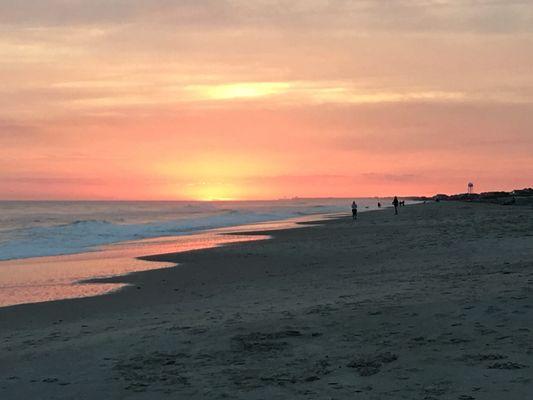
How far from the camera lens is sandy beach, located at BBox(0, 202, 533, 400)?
6.33m

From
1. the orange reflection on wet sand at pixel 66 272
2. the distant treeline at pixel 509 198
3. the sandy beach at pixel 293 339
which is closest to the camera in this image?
the sandy beach at pixel 293 339

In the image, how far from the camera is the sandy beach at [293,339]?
633 cm

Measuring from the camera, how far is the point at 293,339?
8242 millimetres

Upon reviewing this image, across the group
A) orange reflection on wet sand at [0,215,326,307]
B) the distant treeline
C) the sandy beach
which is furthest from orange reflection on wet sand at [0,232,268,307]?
the distant treeline

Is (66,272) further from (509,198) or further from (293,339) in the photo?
(509,198)

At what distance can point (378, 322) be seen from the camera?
8695 millimetres

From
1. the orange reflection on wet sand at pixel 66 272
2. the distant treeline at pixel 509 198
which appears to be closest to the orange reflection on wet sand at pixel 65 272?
the orange reflection on wet sand at pixel 66 272

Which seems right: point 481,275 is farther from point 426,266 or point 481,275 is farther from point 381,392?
point 381,392

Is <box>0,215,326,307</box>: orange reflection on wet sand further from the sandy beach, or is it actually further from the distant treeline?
the distant treeline

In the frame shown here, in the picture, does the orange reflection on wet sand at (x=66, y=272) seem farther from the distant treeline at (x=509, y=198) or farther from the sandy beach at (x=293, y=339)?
the distant treeline at (x=509, y=198)

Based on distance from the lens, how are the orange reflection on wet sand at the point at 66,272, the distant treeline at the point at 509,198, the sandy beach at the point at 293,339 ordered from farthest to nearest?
the distant treeline at the point at 509,198 → the orange reflection on wet sand at the point at 66,272 → the sandy beach at the point at 293,339

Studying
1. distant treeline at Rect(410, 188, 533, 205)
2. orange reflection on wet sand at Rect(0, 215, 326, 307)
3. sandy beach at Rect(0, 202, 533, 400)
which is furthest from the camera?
distant treeline at Rect(410, 188, 533, 205)

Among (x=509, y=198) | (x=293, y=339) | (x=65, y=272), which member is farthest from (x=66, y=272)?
(x=509, y=198)

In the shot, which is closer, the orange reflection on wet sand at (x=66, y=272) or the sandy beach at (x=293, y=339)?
the sandy beach at (x=293, y=339)
